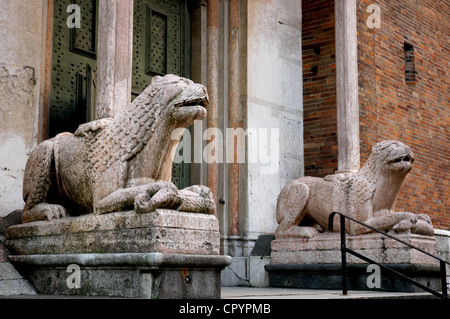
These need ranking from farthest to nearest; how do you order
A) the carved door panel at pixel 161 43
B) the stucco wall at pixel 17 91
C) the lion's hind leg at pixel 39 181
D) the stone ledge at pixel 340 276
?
the carved door panel at pixel 161 43, the stone ledge at pixel 340 276, the stucco wall at pixel 17 91, the lion's hind leg at pixel 39 181

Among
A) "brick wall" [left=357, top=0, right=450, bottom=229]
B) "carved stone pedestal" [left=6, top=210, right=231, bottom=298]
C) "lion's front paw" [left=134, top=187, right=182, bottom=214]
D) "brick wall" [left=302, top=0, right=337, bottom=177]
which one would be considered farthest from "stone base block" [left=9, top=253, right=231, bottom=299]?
"brick wall" [left=357, top=0, right=450, bottom=229]

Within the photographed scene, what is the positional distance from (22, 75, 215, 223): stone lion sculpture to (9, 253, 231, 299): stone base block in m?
0.42

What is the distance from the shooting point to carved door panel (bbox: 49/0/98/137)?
274 inches

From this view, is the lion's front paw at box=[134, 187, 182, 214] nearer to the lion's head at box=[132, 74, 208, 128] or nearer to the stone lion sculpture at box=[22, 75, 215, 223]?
the stone lion sculpture at box=[22, 75, 215, 223]

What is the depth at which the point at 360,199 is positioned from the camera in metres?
7.16

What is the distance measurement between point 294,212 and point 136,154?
3.09m

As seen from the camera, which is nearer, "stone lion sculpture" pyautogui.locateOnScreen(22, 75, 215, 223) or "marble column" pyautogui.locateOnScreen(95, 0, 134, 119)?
"stone lion sculpture" pyautogui.locateOnScreen(22, 75, 215, 223)

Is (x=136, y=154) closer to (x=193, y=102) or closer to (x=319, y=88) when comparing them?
(x=193, y=102)

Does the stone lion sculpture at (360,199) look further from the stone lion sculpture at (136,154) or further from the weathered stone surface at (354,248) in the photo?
the stone lion sculpture at (136,154)

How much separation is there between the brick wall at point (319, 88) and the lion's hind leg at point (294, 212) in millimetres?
2258

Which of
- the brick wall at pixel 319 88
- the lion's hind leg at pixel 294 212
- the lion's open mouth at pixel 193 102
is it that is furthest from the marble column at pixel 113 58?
the brick wall at pixel 319 88

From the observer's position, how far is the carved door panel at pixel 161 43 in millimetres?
8055

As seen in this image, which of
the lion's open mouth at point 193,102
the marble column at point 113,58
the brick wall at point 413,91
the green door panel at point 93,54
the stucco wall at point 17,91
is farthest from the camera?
the brick wall at point 413,91
